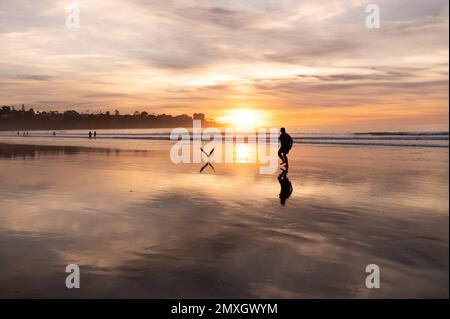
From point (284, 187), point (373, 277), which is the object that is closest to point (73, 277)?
point (373, 277)

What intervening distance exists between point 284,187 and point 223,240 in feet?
23.4

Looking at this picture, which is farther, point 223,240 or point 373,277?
point 223,240

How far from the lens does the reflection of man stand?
477 inches

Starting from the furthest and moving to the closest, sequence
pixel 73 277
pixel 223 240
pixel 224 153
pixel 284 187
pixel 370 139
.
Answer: pixel 370 139 → pixel 224 153 → pixel 284 187 → pixel 223 240 → pixel 73 277

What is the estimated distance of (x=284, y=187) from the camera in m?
14.4

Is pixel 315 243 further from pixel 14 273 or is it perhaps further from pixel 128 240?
pixel 14 273

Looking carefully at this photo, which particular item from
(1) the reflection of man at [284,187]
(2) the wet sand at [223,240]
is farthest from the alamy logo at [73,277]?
(1) the reflection of man at [284,187]

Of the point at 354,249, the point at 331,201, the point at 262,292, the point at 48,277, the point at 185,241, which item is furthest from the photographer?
the point at 331,201

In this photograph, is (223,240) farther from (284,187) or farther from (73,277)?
(284,187)

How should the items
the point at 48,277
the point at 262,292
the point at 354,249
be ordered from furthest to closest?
the point at 354,249 < the point at 48,277 < the point at 262,292

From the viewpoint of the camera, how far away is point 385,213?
32.4 ft

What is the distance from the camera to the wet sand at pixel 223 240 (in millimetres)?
5434
